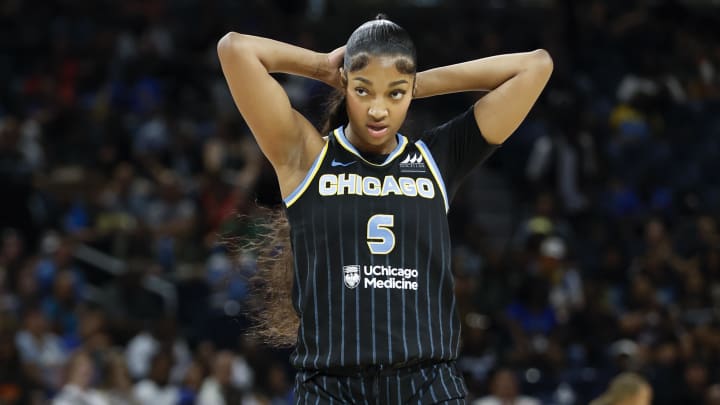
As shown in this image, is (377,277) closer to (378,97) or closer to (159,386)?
(378,97)

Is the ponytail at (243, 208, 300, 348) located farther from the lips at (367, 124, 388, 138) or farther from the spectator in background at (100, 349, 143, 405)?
the spectator in background at (100, 349, 143, 405)

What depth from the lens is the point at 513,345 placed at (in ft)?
40.7

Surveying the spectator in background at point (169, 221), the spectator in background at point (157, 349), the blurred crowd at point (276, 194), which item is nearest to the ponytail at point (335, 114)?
the blurred crowd at point (276, 194)

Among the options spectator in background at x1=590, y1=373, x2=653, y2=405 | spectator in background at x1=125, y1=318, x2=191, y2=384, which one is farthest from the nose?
spectator in background at x1=125, y1=318, x2=191, y2=384

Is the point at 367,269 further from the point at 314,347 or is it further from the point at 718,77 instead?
the point at 718,77

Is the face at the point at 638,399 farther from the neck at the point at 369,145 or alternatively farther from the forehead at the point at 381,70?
the forehead at the point at 381,70

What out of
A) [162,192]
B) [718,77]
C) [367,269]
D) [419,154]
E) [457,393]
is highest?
[718,77]

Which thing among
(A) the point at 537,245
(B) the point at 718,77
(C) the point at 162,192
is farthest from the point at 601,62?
(C) the point at 162,192

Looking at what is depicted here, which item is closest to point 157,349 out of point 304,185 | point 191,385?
point 191,385

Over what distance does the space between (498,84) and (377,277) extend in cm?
95

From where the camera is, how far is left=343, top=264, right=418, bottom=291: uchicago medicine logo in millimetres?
3934

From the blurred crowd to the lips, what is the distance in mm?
5606

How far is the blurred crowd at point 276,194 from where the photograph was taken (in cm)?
1166

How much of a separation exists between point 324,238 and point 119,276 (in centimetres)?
927
